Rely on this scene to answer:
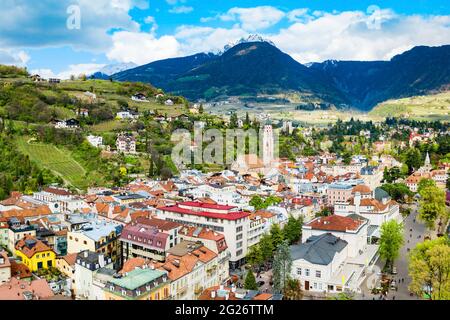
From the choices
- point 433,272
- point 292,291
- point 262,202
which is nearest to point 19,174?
point 262,202

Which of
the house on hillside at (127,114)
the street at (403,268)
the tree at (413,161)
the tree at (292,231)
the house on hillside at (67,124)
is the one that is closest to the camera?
the street at (403,268)

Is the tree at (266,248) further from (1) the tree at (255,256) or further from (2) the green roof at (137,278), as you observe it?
(2) the green roof at (137,278)

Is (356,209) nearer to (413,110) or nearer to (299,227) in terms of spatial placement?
(299,227)

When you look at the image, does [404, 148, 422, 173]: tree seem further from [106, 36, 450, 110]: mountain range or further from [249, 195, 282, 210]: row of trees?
[106, 36, 450, 110]: mountain range

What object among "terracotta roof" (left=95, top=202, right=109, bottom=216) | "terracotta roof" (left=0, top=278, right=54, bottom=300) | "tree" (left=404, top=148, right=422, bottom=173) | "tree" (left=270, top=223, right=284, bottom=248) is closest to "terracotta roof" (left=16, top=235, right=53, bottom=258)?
"terracotta roof" (left=0, top=278, right=54, bottom=300)

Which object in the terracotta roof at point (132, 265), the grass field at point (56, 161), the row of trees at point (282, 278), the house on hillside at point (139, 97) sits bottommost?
the row of trees at point (282, 278)

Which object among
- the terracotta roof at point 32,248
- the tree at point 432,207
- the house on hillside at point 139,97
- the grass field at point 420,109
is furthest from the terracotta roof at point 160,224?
the grass field at point 420,109
